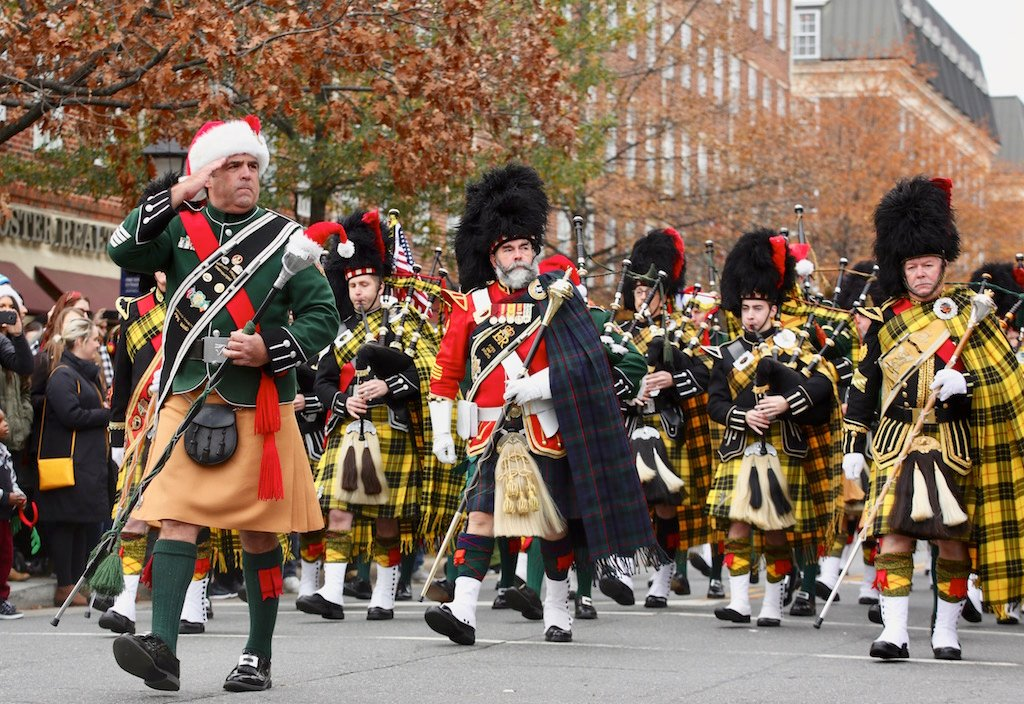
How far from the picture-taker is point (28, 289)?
2259 cm

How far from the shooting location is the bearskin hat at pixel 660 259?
42.5ft

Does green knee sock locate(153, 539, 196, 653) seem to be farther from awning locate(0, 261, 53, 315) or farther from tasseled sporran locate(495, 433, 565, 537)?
awning locate(0, 261, 53, 315)

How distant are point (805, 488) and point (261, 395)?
4.90 metres

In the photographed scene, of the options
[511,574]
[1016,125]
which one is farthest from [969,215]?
[1016,125]

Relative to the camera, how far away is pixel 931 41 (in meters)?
68.6

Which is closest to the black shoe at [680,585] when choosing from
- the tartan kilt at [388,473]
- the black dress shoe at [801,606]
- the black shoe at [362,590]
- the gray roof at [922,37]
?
the black dress shoe at [801,606]

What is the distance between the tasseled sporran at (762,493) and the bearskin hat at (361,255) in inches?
96.9

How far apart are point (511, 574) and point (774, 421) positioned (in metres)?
2.07

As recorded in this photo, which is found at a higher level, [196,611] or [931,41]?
[931,41]

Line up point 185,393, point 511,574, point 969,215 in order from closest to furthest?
point 185,393, point 511,574, point 969,215

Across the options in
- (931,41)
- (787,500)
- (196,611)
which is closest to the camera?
(196,611)

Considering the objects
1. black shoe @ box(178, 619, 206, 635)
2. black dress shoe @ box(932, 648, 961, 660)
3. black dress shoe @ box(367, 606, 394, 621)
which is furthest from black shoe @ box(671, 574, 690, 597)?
black dress shoe @ box(932, 648, 961, 660)

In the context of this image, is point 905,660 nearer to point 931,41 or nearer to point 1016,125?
point 931,41

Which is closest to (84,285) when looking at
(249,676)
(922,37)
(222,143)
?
(222,143)
